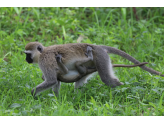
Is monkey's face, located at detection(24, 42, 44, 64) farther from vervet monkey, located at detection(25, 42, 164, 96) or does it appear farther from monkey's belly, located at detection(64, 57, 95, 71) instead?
monkey's belly, located at detection(64, 57, 95, 71)

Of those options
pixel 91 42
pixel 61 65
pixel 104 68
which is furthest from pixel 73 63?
pixel 91 42

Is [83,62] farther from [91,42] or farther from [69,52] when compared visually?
[91,42]

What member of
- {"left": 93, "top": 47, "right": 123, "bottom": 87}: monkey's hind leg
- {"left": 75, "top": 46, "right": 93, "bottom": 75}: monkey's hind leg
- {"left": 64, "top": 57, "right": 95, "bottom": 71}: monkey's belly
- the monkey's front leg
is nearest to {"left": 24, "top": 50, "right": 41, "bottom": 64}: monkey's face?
the monkey's front leg

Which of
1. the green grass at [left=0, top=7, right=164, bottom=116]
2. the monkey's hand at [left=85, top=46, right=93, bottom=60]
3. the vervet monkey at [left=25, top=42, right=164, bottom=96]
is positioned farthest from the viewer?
the monkey's hand at [left=85, top=46, right=93, bottom=60]

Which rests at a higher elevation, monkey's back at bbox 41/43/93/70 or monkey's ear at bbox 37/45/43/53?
monkey's ear at bbox 37/45/43/53

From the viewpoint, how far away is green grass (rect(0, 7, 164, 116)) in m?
4.88

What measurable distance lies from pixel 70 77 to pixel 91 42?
10.1 feet

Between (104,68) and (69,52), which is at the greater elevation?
(69,52)

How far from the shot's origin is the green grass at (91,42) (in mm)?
4875

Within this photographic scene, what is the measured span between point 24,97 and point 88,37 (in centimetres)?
443

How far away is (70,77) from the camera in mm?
5766

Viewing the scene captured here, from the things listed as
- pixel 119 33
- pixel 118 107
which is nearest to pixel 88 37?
pixel 119 33

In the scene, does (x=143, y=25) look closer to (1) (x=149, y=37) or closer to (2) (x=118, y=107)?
(1) (x=149, y=37)

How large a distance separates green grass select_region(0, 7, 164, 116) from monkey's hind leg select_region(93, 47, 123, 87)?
0.67ft
